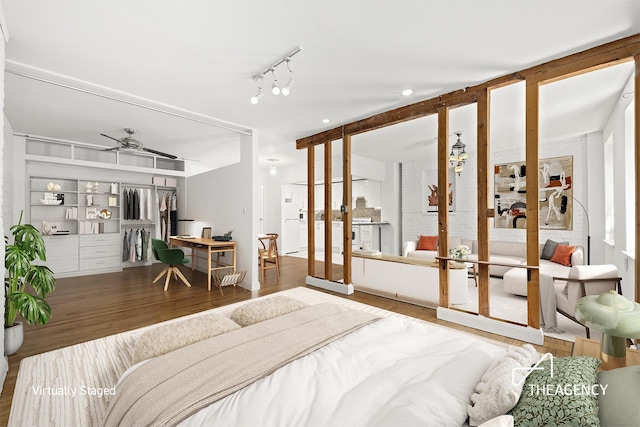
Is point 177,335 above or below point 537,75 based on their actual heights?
below

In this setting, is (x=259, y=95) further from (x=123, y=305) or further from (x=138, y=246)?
(x=138, y=246)

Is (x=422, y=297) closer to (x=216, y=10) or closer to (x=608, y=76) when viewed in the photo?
(x=608, y=76)

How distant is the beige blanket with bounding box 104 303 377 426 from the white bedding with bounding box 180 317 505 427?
6 cm

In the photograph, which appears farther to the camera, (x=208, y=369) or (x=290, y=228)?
(x=290, y=228)

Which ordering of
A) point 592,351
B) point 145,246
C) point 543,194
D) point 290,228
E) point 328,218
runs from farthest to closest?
point 290,228
point 145,246
point 543,194
point 328,218
point 592,351

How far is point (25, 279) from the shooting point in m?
2.61

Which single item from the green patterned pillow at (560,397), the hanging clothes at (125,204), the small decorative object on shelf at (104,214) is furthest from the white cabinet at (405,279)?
the small decorative object on shelf at (104,214)

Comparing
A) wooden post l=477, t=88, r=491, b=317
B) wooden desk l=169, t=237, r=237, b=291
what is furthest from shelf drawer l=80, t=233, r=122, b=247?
wooden post l=477, t=88, r=491, b=317

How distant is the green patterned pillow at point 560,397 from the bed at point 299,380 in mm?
68

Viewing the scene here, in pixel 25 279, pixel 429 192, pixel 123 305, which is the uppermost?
pixel 429 192

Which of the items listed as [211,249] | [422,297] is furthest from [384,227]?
[211,249]

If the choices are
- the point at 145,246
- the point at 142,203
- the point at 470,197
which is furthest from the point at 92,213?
the point at 470,197

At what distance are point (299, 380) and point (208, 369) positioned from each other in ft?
1.40

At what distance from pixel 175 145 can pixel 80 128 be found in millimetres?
1529
